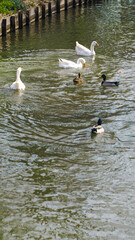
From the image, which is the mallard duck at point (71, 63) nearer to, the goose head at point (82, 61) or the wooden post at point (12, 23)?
the goose head at point (82, 61)

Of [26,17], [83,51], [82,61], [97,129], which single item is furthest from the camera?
[26,17]

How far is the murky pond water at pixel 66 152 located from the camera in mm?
7969

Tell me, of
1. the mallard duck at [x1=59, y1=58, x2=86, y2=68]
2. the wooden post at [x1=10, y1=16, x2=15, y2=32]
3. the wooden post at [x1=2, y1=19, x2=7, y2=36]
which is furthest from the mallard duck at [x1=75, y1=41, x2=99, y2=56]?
the wooden post at [x1=10, y1=16, x2=15, y2=32]

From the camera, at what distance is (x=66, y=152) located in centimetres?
1042

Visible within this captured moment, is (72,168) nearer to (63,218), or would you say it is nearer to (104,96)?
(63,218)

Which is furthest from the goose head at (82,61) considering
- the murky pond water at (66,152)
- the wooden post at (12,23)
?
the wooden post at (12,23)

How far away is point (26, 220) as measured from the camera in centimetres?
799

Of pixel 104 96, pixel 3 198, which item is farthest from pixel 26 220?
pixel 104 96

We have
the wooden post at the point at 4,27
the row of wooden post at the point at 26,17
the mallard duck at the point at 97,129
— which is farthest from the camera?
the row of wooden post at the point at 26,17

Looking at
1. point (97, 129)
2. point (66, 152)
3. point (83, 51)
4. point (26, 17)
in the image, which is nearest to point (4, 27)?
point (26, 17)

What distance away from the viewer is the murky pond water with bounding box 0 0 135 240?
797 centimetres

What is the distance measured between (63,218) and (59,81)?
31.0 feet

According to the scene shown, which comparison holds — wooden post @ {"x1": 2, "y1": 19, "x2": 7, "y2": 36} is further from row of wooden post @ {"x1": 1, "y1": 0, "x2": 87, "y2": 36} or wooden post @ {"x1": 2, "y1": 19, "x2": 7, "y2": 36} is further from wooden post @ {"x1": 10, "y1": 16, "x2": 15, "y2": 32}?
wooden post @ {"x1": 10, "y1": 16, "x2": 15, "y2": 32}

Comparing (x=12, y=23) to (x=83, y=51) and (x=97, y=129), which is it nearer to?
(x=83, y=51)
